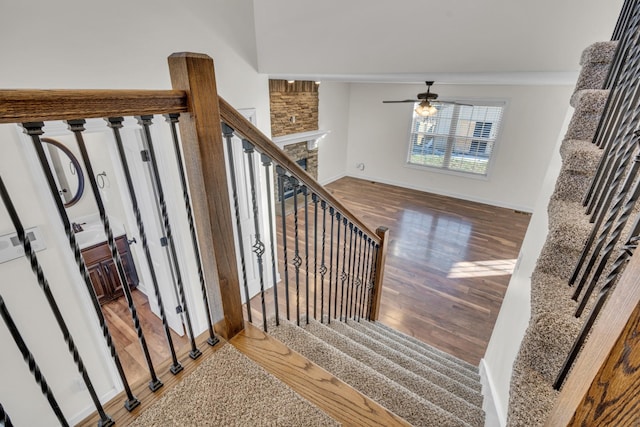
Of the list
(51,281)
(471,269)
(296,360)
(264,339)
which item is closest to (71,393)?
(51,281)

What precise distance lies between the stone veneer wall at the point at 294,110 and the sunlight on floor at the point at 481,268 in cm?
327

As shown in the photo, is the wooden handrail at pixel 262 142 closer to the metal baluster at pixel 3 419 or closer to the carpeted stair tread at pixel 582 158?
the metal baluster at pixel 3 419

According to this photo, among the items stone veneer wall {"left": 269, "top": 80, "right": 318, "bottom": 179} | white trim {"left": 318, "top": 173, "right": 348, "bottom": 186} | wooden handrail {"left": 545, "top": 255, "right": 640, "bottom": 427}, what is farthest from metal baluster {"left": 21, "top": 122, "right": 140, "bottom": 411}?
white trim {"left": 318, "top": 173, "right": 348, "bottom": 186}

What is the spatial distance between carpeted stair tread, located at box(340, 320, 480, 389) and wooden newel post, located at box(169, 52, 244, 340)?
166 centimetres

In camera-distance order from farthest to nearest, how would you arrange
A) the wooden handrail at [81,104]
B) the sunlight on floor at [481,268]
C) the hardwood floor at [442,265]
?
the sunlight on floor at [481,268] < the hardwood floor at [442,265] < the wooden handrail at [81,104]

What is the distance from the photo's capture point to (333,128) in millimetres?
7273

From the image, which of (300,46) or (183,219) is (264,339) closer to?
(183,219)

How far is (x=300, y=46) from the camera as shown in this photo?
8.54 feet

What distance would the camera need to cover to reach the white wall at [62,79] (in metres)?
1.55

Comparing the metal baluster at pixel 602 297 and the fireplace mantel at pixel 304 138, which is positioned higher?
the metal baluster at pixel 602 297

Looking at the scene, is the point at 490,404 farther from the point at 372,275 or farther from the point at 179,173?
the point at 179,173

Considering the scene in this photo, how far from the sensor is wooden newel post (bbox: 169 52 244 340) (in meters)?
0.86

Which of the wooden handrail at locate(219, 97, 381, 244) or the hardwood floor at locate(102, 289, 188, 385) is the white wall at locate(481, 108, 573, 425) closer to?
the wooden handrail at locate(219, 97, 381, 244)

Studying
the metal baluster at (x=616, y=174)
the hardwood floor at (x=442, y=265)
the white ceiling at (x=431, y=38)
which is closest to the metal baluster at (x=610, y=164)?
the metal baluster at (x=616, y=174)
